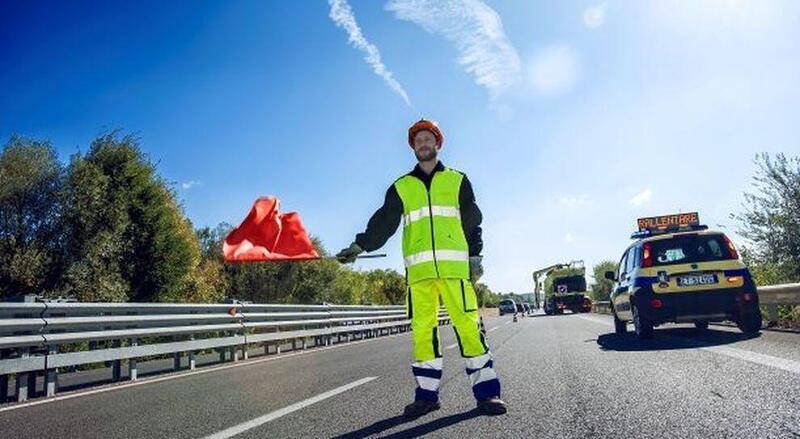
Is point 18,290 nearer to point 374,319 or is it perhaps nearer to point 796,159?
point 374,319

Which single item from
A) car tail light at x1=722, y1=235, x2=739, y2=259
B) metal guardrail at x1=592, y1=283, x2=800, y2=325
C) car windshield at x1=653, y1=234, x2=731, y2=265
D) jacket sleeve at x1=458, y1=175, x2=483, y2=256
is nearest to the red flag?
car windshield at x1=653, y1=234, x2=731, y2=265

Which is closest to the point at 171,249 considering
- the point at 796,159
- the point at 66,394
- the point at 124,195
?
the point at 124,195

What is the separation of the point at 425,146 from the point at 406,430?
221 cm

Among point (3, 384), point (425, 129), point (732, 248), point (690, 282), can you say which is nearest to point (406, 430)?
point (425, 129)

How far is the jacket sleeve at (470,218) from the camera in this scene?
4539 millimetres

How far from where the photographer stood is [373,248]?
15.6 feet

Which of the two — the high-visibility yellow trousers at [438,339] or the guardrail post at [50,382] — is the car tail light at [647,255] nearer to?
the high-visibility yellow trousers at [438,339]

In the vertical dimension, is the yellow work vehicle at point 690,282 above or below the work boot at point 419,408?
above

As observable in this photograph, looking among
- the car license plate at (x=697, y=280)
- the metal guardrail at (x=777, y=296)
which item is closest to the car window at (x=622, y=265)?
the car license plate at (x=697, y=280)

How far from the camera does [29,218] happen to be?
20.9 metres

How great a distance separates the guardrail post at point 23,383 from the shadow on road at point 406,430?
4339 millimetres

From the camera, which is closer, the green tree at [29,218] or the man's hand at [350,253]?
the man's hand at [350,253]

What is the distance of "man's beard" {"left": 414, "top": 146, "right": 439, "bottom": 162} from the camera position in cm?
443

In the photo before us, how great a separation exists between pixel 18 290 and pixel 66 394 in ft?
56.2
